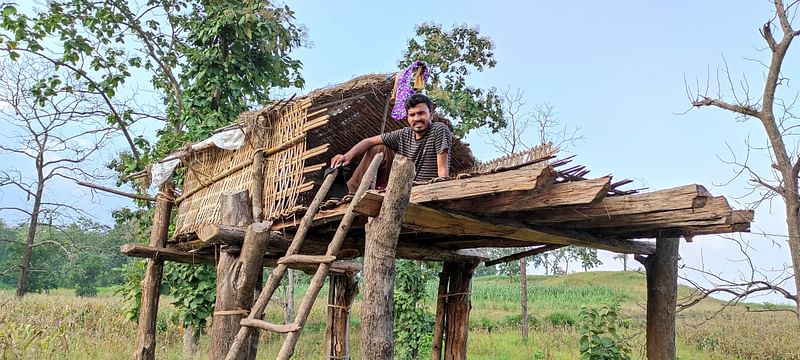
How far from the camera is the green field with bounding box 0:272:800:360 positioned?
7.37 meters

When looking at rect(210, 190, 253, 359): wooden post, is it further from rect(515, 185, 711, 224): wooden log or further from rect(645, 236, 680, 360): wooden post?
rect(645, 236, 680, 360): wooden post

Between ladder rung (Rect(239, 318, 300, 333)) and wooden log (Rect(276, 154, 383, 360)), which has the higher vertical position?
wooden log (Rect(276, 154, 383, 360))

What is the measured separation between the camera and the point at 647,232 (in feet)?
13.2

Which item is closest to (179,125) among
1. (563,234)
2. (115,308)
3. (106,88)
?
(106,88)

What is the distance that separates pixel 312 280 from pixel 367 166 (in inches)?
46.3

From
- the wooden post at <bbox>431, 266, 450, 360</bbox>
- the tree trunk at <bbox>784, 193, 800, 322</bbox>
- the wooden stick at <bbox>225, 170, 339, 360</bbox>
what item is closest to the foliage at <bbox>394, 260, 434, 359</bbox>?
the wooden post at <bbox>431, 266, 450, 360</bbox>

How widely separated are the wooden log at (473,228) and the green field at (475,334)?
2.43 metres

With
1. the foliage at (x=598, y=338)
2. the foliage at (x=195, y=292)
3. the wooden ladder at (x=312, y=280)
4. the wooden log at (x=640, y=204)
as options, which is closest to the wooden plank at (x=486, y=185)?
the wooden ladder at (x=312, y=280)

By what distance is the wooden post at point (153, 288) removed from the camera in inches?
225

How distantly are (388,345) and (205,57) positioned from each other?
7106 mm

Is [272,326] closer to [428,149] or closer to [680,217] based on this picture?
[428,149]

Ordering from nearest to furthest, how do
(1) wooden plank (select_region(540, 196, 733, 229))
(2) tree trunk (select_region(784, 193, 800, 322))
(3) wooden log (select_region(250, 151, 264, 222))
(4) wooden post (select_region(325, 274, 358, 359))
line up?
(1) wooden plank (select_region(540, 196, 733, 229)), (3) wooden log (select_region(250, 151, 264, 222)), (4) wooden post (select_region(325, 274, 358, 359)), (2) tree trunk (select_region(784, 193, 800, 322))

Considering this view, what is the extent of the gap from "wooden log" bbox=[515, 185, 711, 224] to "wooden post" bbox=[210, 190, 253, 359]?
90.4 inches

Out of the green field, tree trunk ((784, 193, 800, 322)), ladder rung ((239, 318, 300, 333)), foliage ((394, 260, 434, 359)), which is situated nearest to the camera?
ladder rung ((239, 318, 300, 333))
